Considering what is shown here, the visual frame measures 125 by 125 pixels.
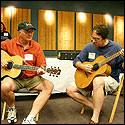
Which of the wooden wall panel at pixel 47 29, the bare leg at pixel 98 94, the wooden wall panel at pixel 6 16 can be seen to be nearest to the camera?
the bare leg at pixel 98 94

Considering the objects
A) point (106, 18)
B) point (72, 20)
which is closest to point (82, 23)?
point (72, 20)

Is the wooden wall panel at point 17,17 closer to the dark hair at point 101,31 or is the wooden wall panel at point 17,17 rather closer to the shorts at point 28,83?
the shorts at point 28,83

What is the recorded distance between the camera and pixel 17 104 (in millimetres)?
2852

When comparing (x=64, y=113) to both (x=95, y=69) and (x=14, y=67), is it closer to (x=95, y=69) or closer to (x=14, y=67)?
(x=95, y=69)

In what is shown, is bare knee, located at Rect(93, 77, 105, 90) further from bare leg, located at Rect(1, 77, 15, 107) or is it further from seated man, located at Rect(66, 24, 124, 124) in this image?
bare leg, located at Rect(1, 77, 15, 107)

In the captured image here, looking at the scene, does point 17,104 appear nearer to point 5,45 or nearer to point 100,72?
point 5,45

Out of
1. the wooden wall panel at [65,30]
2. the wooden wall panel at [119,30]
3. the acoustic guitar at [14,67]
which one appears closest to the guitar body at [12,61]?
the acoustic guitar at [14,67]

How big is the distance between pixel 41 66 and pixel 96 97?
74cm

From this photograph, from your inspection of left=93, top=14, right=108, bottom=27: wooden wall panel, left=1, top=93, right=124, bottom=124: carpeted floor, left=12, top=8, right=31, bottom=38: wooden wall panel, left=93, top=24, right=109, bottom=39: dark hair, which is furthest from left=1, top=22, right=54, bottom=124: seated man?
left=93, top=14, right=108, bottom=27: wooden wall panel

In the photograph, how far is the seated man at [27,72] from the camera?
6.46 feet

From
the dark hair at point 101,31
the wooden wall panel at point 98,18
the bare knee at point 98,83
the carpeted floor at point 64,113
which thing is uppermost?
the wooden wall panel at point 98,18

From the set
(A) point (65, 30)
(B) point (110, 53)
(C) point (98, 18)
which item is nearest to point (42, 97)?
(B) point (110, 53)

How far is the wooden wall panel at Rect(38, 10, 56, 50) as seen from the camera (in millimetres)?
4809

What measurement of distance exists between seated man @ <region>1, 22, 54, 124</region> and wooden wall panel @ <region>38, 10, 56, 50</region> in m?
2.67
